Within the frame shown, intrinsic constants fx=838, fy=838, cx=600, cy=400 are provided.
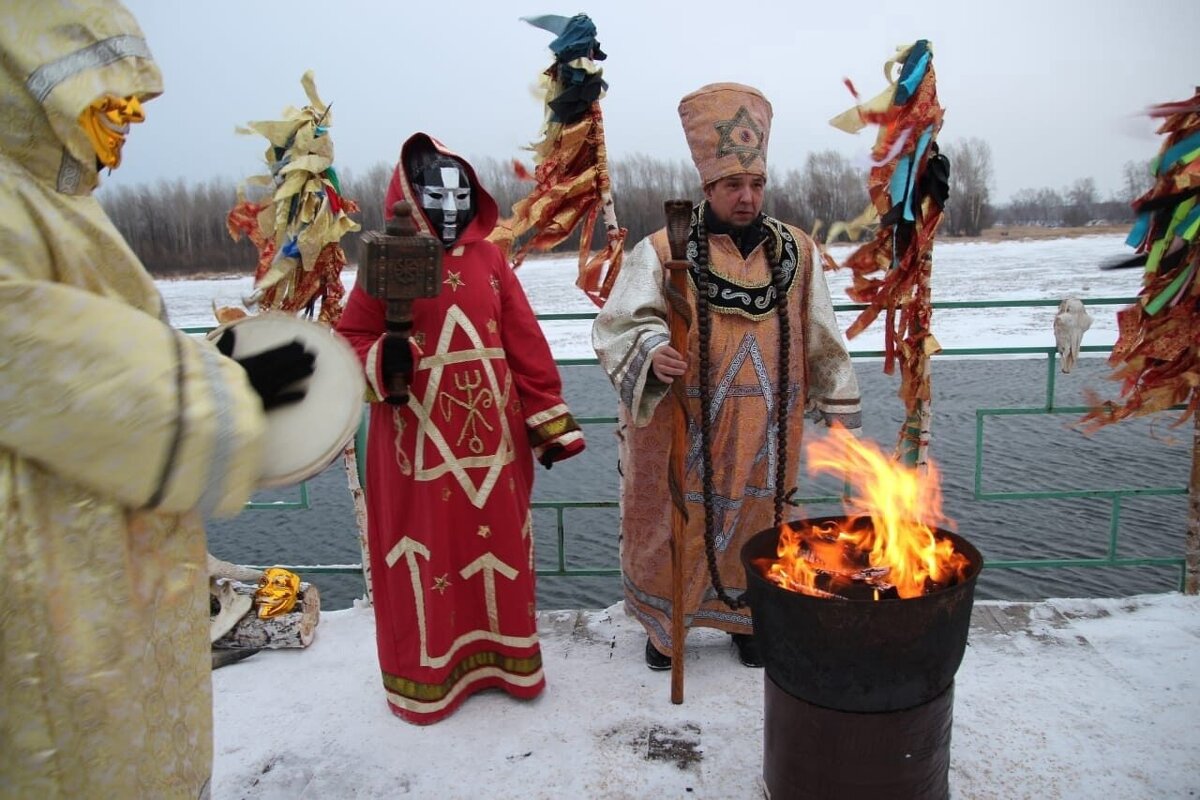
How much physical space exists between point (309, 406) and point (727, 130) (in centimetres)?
219

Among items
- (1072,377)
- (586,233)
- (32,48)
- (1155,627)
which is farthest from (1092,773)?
(1072,377)

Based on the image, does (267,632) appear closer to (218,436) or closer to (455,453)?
(455,453)

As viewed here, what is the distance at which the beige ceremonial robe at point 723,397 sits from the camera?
320cm

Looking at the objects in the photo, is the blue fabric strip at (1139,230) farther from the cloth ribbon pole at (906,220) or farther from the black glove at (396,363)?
the black glove at (396,363)

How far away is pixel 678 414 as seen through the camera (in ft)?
9.94

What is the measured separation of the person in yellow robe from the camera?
4.05 ft

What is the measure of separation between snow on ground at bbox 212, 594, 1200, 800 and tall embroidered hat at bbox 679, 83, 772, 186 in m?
2.02

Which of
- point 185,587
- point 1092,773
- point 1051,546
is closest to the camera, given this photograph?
point 185,587

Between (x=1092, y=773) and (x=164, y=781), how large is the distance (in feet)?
8.87

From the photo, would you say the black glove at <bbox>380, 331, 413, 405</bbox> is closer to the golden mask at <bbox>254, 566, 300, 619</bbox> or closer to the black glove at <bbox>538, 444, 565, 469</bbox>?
the black glove at <bbox>538, 444, 565, 469</bbox>

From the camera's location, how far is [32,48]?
1336 mm

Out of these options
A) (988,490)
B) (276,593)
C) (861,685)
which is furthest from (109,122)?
(988,490)

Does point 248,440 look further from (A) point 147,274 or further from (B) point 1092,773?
(B) point 1092,773

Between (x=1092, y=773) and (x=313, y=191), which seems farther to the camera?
(x=313, y=191)
